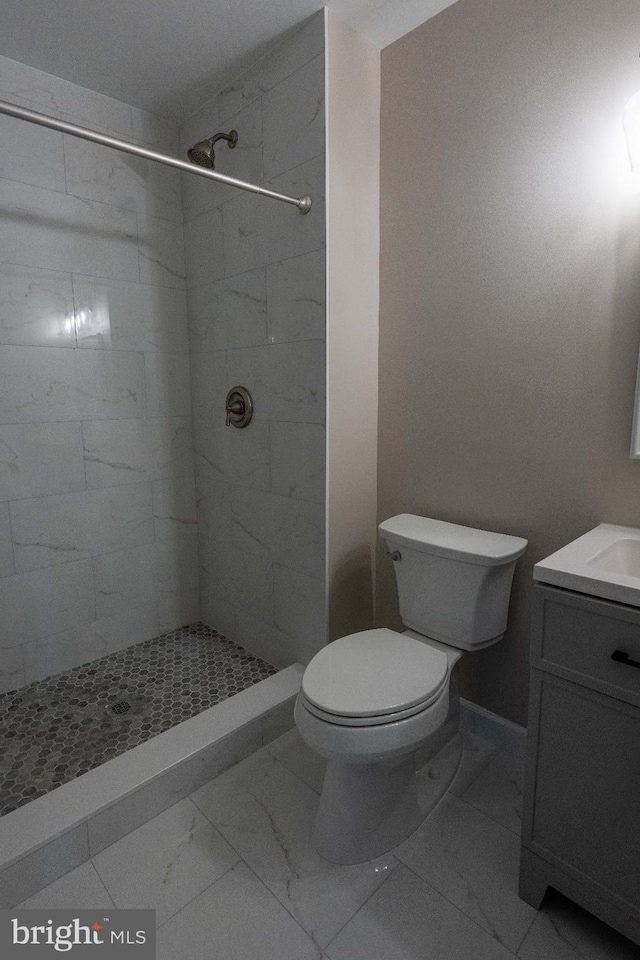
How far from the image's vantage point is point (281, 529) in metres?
2.07

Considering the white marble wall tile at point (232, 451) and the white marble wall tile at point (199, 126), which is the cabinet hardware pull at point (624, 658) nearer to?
the white marble wall tile at point (232, 451)

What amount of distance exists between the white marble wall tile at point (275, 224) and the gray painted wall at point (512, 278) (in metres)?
0.30

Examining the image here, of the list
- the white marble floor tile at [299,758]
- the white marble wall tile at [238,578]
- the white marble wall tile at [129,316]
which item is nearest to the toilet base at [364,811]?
the white marble floor tile at [299,758]

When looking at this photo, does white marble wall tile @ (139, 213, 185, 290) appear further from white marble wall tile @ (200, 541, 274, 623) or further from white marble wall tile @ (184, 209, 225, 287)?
white marble wall tile @ (200, 541, 274, 623)

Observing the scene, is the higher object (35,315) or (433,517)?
(35,315)

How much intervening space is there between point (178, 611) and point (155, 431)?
0.87 m

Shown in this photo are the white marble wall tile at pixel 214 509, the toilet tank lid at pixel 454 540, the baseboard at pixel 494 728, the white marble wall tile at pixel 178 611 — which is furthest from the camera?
the white marble wall tile at pixel 178 611

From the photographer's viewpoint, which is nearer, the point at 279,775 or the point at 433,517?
the point at 279,775

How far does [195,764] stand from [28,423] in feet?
4.46

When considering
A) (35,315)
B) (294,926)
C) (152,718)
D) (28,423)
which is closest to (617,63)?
(35,315)

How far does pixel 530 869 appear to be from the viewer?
1.25 meters

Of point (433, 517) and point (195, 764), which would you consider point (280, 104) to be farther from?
point (195, 764)

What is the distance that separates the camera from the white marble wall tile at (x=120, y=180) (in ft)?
6.56

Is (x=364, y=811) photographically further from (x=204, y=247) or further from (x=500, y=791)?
(x=204, y=247)
